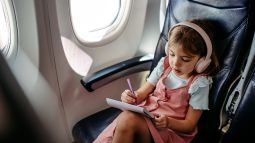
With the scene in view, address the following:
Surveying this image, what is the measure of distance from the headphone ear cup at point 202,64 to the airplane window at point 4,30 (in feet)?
3.15

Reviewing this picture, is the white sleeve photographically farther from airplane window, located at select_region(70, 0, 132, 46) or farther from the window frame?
the window frame

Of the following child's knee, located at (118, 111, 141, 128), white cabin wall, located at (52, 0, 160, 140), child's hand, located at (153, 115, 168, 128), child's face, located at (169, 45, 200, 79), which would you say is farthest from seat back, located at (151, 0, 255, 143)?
white cabin wall, located at (52, 0, 160, 140)

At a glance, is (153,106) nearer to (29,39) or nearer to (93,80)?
(93,80)

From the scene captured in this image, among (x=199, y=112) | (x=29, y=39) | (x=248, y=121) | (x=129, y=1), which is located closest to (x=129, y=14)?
(x=129, y=1)

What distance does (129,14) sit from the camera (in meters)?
1.68

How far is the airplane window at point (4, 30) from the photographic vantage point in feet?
4.08

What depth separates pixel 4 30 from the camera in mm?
1308

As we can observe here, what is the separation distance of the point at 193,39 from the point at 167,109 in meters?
0.36

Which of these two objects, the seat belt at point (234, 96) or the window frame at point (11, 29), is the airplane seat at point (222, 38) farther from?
the window frame at point (11, 29)

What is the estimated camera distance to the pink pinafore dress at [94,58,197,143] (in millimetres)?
1131

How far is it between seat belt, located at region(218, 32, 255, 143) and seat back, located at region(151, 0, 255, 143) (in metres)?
0.03

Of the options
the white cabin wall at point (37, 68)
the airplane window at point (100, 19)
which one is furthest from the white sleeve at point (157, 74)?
the white cabin wall at point (37, 68)

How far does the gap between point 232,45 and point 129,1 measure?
78 cm

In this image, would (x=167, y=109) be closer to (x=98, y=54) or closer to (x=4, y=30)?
(x=98, y=54)
